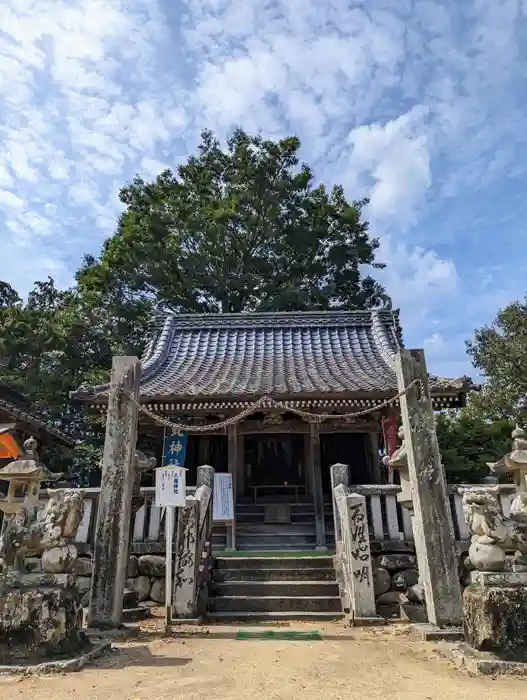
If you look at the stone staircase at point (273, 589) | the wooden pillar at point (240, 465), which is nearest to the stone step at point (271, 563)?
the stone staircase at point (273, 589)

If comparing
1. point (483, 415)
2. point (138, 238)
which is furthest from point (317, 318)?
point (138, 238)

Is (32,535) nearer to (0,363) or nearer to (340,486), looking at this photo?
(340,486)

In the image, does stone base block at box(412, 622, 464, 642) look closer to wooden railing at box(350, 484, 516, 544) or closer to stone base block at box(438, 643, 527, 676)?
stone base block at box(438, 643, 527, 676)

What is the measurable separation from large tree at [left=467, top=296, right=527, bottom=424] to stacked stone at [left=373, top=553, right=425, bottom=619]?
1235cm

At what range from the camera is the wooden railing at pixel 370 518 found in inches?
323

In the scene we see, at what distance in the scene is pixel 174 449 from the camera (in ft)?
39.0

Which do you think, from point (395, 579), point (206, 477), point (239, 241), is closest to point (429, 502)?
point (395, 579)

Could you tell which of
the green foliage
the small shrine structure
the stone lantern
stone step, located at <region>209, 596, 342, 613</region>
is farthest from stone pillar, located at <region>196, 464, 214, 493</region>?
the green foliage

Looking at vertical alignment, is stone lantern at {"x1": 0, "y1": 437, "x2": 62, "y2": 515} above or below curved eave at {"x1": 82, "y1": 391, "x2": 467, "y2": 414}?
below

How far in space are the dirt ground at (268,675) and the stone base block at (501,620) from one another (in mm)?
360

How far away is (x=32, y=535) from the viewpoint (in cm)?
530

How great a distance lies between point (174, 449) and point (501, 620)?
27.9 ft

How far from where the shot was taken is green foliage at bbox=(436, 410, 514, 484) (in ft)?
47.8

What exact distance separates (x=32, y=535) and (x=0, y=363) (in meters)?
18.5
